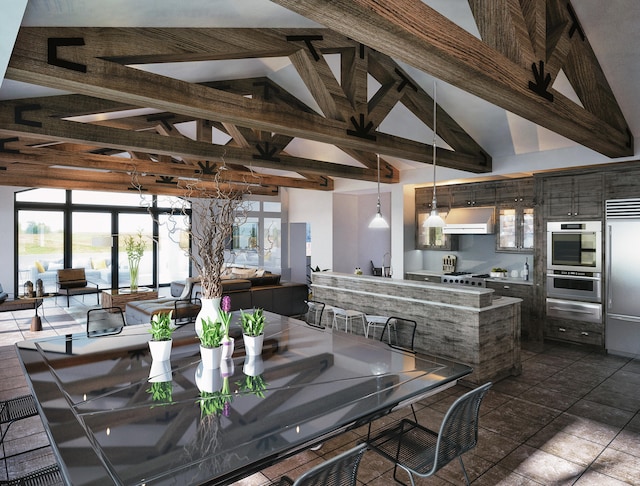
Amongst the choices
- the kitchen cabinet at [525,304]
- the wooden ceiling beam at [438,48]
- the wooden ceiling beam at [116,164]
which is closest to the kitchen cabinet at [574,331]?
the kitchen cabinet at [525,304]

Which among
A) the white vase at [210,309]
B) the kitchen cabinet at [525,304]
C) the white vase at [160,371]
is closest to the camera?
the white vase at [160,371]

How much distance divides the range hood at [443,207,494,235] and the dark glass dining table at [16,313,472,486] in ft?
15.3

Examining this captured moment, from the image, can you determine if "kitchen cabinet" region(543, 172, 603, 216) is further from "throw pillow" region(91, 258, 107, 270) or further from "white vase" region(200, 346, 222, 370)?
"throw pillow" region(91, 258, 107, 270)

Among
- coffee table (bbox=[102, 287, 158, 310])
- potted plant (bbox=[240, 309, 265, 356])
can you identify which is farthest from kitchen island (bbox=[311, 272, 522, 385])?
coffee table (bbox=[102, 287, 158, 310])

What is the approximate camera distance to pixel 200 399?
1.88 metres

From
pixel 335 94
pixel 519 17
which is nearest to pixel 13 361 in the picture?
pixel 335 94

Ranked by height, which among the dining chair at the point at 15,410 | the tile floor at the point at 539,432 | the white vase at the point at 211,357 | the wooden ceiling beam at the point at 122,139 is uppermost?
the wooden ceiling beam at the point at 122,139

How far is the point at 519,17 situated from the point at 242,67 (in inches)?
144

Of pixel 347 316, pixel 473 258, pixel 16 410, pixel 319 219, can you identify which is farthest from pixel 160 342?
pixel 319 219

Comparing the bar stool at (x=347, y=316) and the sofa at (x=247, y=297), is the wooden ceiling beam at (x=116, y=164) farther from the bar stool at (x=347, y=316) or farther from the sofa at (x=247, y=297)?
the bar stool at (x=347, y=316)

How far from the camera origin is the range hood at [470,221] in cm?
677

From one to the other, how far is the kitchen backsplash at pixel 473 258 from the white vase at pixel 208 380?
19.5 feet

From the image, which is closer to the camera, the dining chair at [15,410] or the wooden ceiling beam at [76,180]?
the dining chair at [15,410]

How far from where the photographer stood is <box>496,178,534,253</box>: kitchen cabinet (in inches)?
252
